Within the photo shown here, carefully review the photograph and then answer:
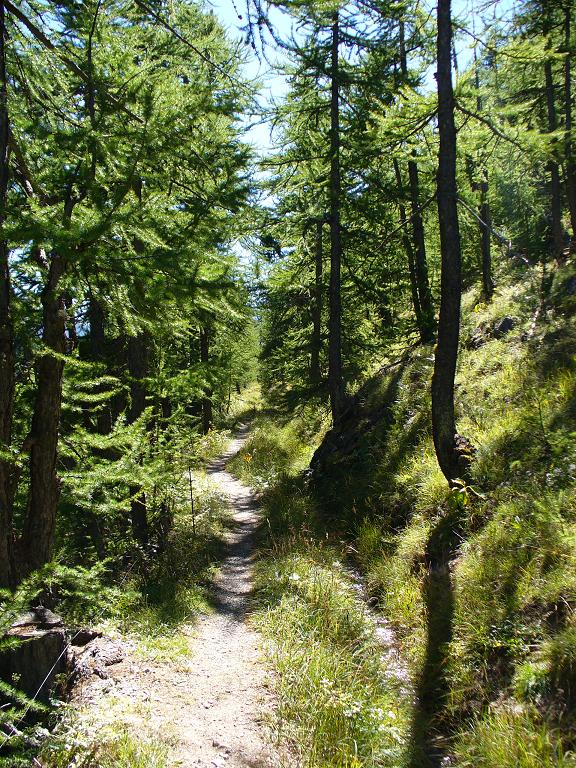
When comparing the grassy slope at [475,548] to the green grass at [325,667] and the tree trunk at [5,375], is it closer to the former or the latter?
the green grass at [325,667]

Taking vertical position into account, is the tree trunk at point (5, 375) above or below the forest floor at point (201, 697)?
above

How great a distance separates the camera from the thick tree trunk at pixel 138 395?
9.25 metres

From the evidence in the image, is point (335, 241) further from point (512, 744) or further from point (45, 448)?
point (512, 744)

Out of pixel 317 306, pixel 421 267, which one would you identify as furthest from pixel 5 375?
pixel 317 306

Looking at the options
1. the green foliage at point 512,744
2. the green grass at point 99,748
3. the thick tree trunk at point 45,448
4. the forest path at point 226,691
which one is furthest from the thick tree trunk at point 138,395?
the green foliage at point 512,744

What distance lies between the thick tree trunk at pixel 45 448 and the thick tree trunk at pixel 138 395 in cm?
349

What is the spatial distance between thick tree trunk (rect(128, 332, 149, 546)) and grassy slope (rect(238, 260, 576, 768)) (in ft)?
9.02

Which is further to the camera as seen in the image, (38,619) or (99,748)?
(38,619)

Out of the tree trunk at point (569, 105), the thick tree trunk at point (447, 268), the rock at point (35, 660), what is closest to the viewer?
the rock at point (35, 660)

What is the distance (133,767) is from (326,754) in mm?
1658

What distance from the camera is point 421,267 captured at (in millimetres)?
13508

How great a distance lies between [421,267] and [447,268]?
619 centimetres

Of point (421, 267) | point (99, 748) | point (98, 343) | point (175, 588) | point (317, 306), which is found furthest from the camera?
point (317, 306)

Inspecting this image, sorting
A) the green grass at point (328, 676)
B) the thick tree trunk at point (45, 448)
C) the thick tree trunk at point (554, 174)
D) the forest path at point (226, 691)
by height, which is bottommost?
the forest path at point (226, 691)
